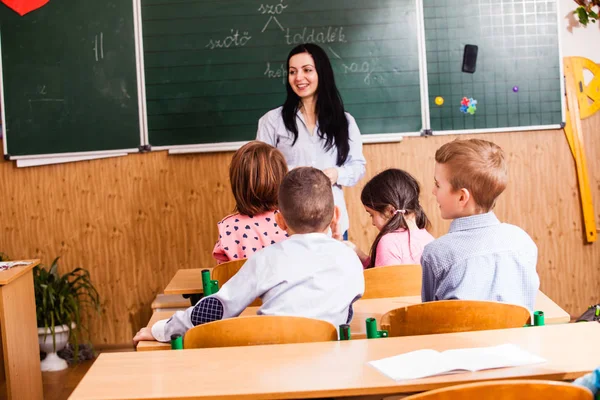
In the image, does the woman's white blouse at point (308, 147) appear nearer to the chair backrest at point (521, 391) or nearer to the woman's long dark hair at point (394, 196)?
the woman's long dark hair at point (394, 196)

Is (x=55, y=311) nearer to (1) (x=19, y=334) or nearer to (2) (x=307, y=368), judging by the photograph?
(1) (x=19, y=334)

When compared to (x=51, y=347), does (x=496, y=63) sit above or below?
above

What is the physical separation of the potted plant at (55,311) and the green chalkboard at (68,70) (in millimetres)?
796

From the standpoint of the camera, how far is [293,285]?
2.03 meters

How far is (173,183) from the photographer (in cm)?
457

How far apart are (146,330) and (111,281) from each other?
2.61 meters

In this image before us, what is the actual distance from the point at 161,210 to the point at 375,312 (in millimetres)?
2555

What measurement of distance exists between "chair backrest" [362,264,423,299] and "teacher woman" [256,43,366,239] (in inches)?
53.7

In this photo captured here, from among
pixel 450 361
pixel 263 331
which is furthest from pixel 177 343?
pixel 450 361

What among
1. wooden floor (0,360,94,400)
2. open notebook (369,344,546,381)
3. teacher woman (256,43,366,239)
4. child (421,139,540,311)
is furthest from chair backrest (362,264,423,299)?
wooden floor (0,360,94,400)

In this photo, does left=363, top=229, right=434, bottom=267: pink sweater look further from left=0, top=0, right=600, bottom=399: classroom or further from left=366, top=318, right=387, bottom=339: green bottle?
left=0, top=0, right=600, bottom=399: classroom

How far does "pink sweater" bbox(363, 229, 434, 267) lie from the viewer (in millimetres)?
2918

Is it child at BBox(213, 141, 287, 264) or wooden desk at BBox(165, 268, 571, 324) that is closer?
wooden desk at BBox(165, 268, 571, 324)

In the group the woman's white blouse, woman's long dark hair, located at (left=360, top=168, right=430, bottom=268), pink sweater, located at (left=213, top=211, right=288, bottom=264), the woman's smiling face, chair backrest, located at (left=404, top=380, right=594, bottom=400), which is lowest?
chair backrest, located at (left=404, top=380, right=594, bottom=400)
